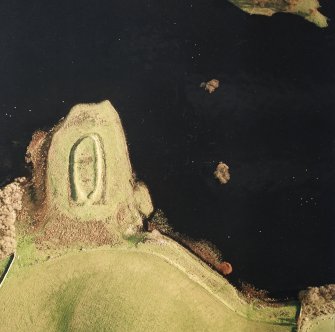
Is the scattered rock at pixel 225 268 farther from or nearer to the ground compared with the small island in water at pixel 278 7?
nearer to the ground

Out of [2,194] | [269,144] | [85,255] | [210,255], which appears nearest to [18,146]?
[2,194]

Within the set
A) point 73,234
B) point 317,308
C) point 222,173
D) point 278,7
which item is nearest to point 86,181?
point 73,234

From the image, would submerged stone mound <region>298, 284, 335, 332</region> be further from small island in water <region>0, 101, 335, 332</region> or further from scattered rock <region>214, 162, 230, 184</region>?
scattered rock <region>214, 162, 230, 184</region>

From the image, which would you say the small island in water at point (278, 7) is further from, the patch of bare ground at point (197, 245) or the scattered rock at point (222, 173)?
the patch of bare ground at point (197, 245)

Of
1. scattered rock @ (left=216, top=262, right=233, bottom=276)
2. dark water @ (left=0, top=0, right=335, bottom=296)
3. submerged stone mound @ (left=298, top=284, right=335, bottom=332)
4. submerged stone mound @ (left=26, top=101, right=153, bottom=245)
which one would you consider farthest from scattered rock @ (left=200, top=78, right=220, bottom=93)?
submerged stone mound @ (left=298, top=284, right=335, bottom=332)

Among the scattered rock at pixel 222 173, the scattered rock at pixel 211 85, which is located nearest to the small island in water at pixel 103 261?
the scattered rock at pixel 222 173

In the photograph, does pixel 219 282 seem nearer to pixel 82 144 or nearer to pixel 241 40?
pixel 82 144
